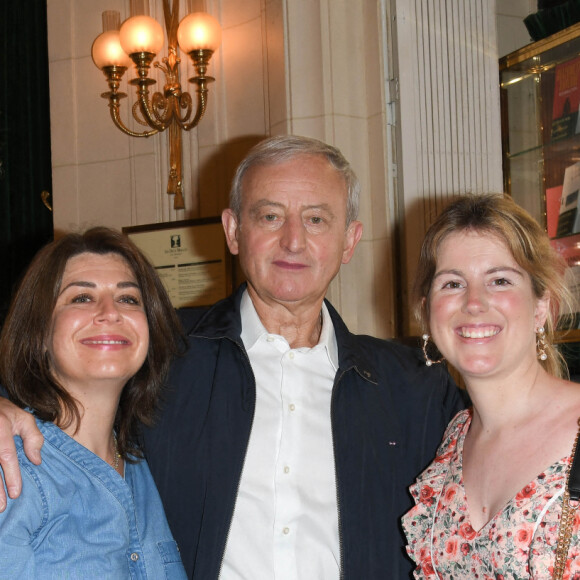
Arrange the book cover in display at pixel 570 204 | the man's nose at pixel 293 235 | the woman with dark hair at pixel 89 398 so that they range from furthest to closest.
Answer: the book cover in display at pixel 570 204, the man's nose at pixel 293 235, the woman with dark hair at pixel 89 398

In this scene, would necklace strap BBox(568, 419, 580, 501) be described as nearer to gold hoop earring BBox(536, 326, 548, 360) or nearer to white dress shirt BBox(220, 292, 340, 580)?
gold hoop earring BBox(536, 326, 548, 360)

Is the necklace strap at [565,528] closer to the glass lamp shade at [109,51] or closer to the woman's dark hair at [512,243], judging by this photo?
the woman's dark hair at [512,243]

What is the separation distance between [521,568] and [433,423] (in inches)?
31.8

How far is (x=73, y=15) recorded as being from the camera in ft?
17.0

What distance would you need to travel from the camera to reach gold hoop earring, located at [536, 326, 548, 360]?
7.45ft

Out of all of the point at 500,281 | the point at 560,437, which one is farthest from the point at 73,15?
the point at 560,437

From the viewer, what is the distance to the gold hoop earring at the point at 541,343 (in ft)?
7.45

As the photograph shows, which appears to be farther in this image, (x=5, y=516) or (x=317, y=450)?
(x=317, y=450)

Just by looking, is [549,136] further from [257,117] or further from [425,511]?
[425,511]

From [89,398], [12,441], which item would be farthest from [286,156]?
[12,441]

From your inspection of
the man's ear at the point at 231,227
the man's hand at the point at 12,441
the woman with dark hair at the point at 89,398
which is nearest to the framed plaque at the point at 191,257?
the man's ear at the point at 231,227

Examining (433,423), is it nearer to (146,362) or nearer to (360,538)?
(360,538)

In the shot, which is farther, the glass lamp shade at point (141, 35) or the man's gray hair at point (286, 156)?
the glass lamp shade at point (141, 35)

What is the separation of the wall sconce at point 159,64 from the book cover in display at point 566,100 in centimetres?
171
